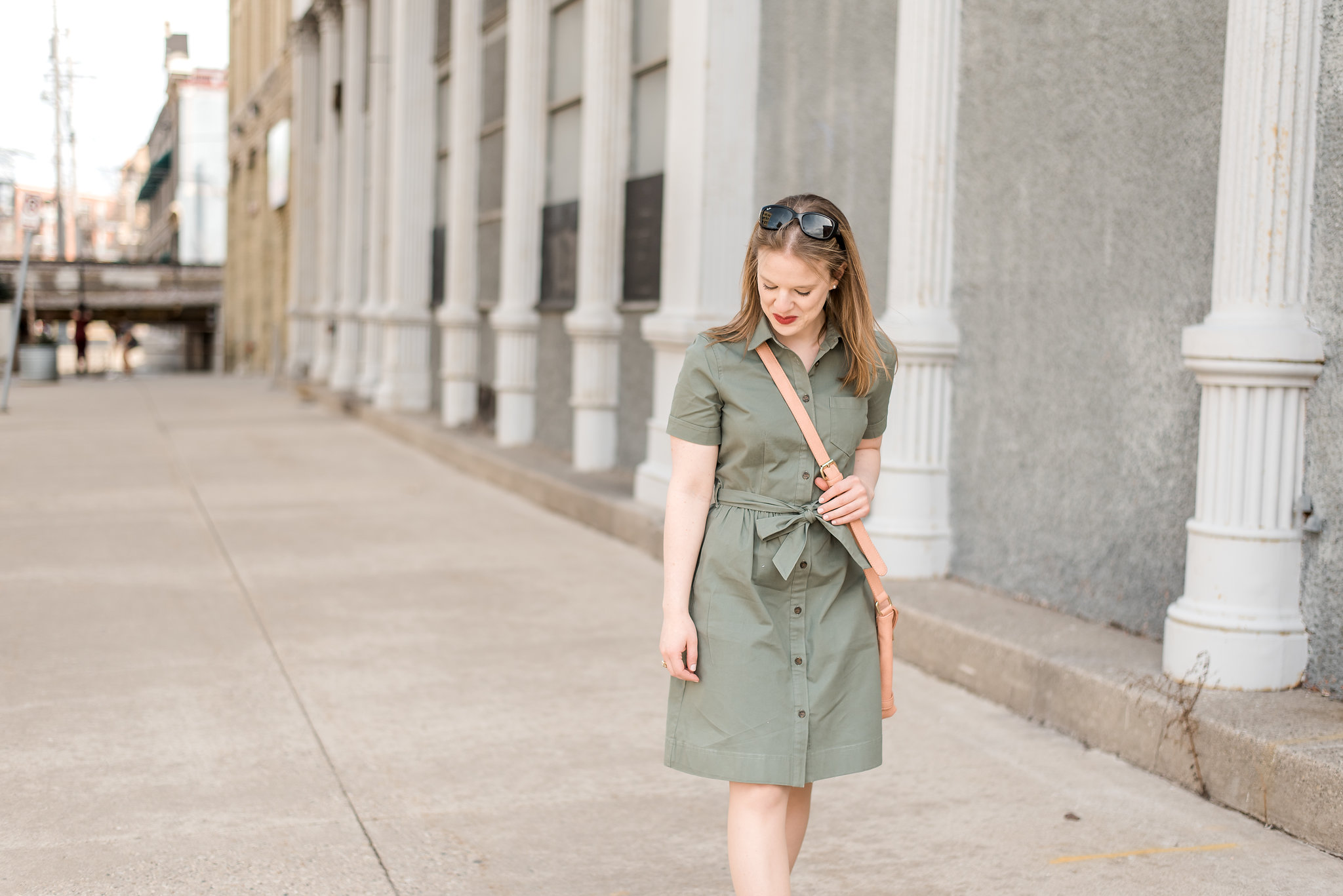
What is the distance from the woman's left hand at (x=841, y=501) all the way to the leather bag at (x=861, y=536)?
1cm

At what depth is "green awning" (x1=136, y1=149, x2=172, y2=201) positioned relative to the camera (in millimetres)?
78688

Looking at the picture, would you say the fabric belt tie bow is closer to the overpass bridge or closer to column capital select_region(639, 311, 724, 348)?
column capital select_region(639, 311, 724, 348)

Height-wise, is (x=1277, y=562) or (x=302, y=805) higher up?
(x=1277, y=562)

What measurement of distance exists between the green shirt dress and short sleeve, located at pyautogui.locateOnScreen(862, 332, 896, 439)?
0.09 m

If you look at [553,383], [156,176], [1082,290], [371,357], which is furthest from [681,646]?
[156,176]

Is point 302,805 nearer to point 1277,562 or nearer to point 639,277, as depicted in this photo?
point 1277,562

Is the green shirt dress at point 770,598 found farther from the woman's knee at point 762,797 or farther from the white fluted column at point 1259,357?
the white fluted column at point 1259,357

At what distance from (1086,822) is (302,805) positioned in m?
2.23

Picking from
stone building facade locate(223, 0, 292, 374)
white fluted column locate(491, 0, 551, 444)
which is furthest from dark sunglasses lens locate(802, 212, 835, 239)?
stone building facade locate(223, 0, 292, 374)

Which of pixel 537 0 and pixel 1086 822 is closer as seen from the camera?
pixel 1086 822

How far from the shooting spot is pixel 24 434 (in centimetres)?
1523

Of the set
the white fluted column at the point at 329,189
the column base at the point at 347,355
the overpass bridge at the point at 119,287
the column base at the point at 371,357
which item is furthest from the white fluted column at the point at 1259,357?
the overpass bridge at the point at 119,287

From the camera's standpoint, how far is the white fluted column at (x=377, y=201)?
59.9 feet

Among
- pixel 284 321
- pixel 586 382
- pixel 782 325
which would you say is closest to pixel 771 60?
pixel 586 382
